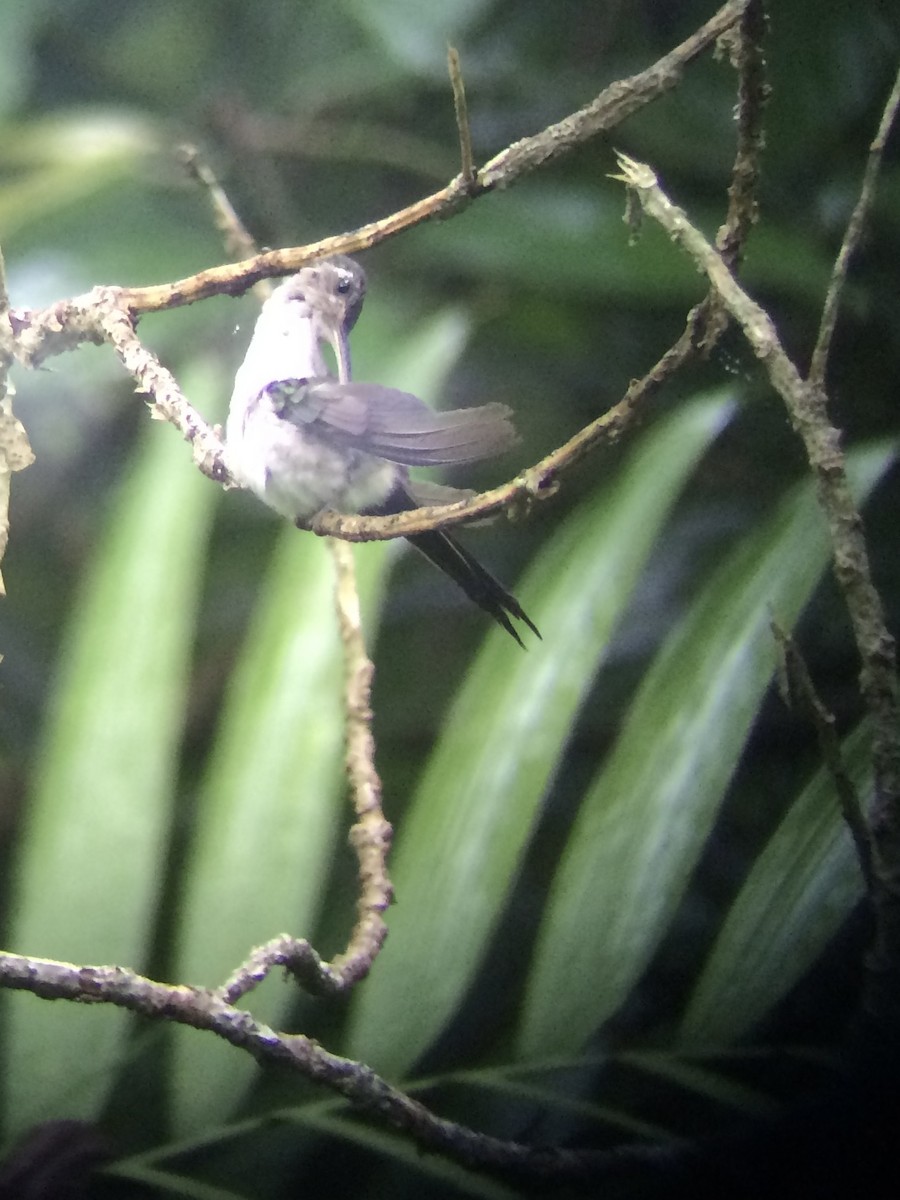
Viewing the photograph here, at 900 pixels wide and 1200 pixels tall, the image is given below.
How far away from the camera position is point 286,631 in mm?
757

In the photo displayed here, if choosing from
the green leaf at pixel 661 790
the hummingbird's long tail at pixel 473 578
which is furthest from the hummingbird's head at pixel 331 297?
the green leaf at pixel 661 790

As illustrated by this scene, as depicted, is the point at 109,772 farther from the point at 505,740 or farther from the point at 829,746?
the point at 829,746

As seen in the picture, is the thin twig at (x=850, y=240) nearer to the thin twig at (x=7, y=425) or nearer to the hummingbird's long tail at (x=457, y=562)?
the hummingbird's long tail at (x=457, y=562)

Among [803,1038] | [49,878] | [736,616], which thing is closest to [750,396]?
[736,616]

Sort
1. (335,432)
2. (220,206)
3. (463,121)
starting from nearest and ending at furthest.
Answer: (463,121), (335,432), (220,206)

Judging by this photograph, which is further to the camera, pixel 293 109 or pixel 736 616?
pixel 293 109

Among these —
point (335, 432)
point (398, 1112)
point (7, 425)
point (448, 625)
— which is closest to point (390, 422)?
point (335, 432)

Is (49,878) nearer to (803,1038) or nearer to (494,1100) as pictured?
(494,1100)

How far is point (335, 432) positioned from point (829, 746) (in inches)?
12.3

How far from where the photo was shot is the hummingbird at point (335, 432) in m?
0.63

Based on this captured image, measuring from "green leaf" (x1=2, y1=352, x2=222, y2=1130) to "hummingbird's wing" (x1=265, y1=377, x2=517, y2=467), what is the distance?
0.09m

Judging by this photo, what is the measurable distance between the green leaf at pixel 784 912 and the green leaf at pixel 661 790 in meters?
0.04

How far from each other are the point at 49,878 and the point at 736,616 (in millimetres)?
437

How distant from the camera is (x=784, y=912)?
2.08ft
